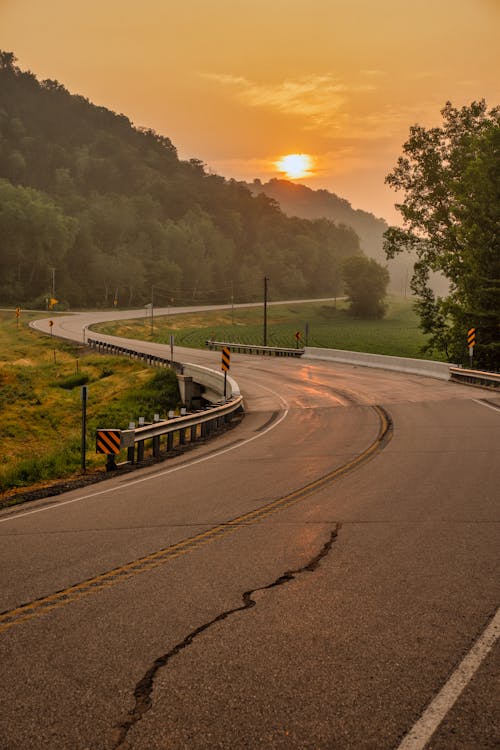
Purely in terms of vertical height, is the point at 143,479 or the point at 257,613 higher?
the point at 257,613

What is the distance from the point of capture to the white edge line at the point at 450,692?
4.20 meters

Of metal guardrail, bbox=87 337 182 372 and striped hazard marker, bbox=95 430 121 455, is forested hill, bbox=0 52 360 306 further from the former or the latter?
striped hazard marker, bbox=95 430 121 455

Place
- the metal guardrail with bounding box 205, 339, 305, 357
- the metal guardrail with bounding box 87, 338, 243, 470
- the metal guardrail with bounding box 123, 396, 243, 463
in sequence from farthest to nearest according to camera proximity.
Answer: the metal guardrail with bounding box 205, 339, 305, 357, the metal guardrail with bounding box 123, 396, 243, 463, the metal guardrail with bounding box 87, 338, 243, 470

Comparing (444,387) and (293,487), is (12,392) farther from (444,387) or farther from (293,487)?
(293,487)

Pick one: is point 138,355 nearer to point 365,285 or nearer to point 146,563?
point 146,563

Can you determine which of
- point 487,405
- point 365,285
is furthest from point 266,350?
point 365,285

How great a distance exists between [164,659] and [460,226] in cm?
4053

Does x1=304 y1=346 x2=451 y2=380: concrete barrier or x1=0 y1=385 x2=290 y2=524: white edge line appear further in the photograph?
x1=304 y1=346 x2=451 y2=380: concrete barrier

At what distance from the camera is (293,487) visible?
1230 cm

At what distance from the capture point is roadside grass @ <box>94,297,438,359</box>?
75.0 metres

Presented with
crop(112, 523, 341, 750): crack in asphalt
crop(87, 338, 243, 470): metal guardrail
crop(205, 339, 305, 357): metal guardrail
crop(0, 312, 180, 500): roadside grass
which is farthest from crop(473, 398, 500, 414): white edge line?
crop(205, 339, 305, 357): metal guardrail

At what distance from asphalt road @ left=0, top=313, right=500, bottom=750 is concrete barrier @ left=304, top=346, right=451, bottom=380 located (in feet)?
78.4

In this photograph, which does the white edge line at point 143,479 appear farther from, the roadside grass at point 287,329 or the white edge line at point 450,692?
the roadside grass at point 287,329

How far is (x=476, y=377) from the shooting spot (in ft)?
108
